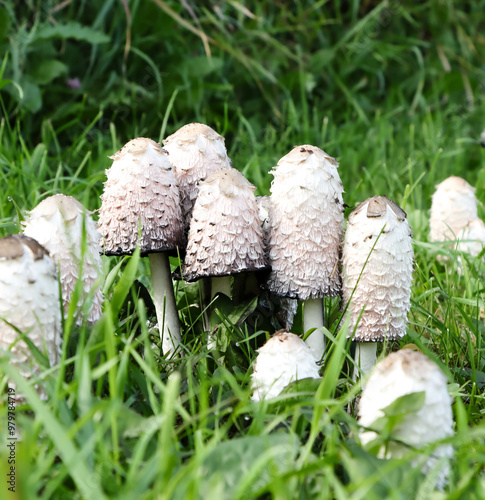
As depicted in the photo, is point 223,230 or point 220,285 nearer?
point 223,230

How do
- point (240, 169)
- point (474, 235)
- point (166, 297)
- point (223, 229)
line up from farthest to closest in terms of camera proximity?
point (240, 169), point (474, 235), point (166, 297), point (223, 229)

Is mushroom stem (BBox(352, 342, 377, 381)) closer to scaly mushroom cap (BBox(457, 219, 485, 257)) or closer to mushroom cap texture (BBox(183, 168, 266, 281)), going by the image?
mushroom cap texture (BBox(183, 168, 266, 281))

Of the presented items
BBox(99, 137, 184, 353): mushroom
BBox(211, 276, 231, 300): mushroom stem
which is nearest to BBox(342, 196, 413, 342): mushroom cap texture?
BBox(211, 276, 231, 300): mushroom stem

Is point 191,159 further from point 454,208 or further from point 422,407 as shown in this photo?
point 454,208

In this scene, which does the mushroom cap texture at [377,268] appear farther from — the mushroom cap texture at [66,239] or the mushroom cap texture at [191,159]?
the mushroom cap texture at [66,239]

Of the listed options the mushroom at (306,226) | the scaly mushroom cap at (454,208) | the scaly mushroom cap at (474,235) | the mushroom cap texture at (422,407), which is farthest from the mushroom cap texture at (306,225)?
the scaly mushroom cap at (454,208)

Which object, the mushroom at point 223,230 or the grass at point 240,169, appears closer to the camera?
the grass at point 240,169

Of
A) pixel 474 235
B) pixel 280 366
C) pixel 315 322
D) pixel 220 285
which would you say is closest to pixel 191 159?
pixel 220 285
